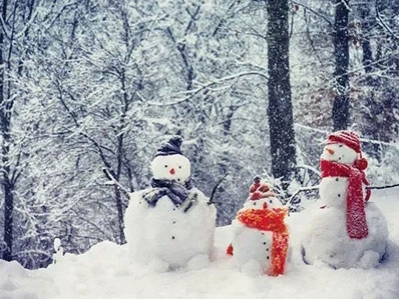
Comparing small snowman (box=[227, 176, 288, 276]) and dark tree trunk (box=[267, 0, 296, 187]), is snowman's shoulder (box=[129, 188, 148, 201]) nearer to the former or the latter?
small snowman (box=[227, 176, 288, 276])

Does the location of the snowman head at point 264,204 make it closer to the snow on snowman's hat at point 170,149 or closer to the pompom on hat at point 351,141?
the pompom on hat at point 351,141

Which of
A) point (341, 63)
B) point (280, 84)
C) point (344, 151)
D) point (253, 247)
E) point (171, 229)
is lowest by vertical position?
point (253, 247)

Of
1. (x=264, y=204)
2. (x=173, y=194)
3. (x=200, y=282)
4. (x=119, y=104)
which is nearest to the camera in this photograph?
(x=200, y=282)

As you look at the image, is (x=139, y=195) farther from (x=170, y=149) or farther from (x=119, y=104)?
(x=119, y=104)

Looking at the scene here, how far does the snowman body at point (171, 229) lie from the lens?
4.82 metres

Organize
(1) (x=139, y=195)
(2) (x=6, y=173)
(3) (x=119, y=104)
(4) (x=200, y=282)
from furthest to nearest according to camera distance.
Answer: (3) (x=119, y=104)
(2) (x=6, y=173)
(1) (x=139, y=195)
(4) (x=200, y=282)

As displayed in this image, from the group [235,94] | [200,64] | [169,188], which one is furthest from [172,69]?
[169,188]

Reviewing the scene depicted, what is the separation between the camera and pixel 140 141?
41.9 feet

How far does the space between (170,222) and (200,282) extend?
0.61 meters

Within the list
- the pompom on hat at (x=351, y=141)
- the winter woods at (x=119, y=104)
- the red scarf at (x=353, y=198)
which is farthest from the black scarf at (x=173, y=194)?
the winter woods at (x=119, y=104)

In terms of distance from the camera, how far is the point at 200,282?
4480mm

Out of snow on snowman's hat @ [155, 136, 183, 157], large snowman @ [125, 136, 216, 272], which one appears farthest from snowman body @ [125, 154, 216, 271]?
snow on snowman's hat @ [155, 136, 183, 157]

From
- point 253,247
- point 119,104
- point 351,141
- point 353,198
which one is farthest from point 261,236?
point 119,104

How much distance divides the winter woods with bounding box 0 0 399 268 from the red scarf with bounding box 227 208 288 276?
6.42 meters
